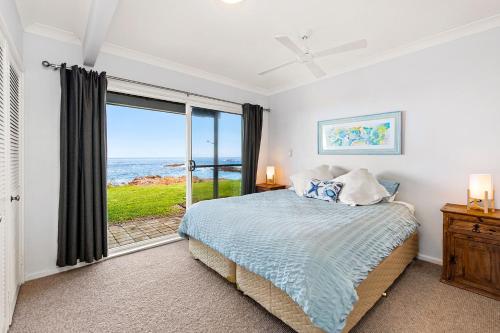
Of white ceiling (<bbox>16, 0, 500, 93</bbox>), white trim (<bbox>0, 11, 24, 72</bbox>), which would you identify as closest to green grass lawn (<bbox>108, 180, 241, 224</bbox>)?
white ceiling (<bbox>16, 0, 500, 93</bbox>)

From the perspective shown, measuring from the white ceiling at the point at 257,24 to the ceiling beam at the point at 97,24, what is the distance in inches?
9.8

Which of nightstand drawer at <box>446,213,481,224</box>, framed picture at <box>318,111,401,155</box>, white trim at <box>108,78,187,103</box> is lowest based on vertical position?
nightstand drawer at <box>446,213,481,224</box>

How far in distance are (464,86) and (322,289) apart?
2.76m

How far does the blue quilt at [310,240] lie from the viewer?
54.6 inches

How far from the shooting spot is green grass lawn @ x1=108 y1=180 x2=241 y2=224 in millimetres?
5375

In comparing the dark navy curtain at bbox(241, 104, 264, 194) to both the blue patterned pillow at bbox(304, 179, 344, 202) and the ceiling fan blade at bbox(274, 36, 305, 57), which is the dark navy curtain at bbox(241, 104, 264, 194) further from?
the ceiling fan blade at bbox(274, 36, 305, 57)

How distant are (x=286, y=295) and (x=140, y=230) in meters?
3.56

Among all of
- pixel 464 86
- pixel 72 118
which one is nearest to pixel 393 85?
pixel 464 86

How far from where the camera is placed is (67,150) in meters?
2.50

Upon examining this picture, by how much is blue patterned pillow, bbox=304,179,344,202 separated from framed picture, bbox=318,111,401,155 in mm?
735

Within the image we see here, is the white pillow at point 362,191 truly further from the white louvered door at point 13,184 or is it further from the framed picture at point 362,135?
the white louvered door at point 13,184

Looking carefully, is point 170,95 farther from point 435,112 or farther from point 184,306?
point 435,112

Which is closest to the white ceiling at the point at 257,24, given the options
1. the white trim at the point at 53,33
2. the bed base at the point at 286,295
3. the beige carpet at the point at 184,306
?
the white trim at the point at 53,33

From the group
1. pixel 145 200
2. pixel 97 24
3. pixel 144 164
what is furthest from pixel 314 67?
pixel 144 164
